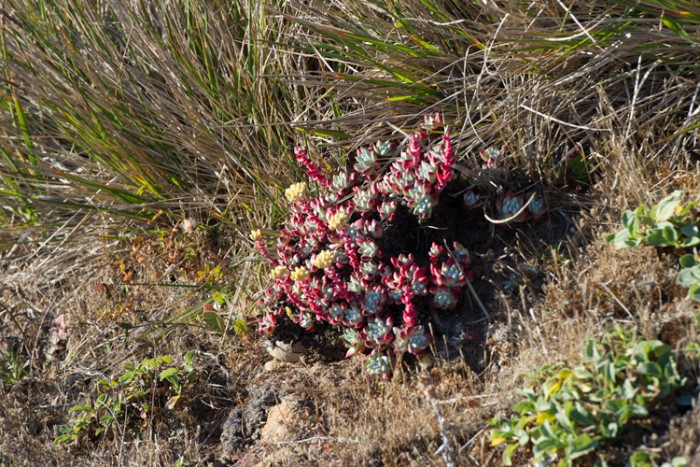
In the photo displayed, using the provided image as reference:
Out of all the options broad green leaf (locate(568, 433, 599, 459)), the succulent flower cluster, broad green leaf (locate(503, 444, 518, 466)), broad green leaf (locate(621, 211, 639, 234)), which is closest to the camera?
broad green leaf (locate(568, 433, 599, 459))

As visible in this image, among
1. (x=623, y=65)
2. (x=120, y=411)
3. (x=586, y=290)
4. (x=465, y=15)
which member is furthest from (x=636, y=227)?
(x=120, y=411)

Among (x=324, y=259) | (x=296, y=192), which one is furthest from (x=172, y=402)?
(x=296, y=192)

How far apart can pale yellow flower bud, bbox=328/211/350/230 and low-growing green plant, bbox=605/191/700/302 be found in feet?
3.30

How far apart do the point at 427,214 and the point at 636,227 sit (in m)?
0.79

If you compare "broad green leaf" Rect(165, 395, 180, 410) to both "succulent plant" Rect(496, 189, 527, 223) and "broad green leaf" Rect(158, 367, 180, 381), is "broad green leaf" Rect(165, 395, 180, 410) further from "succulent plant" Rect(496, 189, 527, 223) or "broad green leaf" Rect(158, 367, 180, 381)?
"succulent plant" Rect(496, 189, 527, 223)

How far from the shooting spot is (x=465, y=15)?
3340 millimetres

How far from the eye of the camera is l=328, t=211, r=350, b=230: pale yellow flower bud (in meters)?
2.96

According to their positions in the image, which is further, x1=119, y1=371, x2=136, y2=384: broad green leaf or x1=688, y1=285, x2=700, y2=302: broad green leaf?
x1=119, y1=371, x2=136, y2=384: broad green leaf

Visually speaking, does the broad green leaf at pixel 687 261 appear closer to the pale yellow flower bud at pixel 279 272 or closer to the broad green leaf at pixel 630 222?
the broad green leaf at pixel 630 222

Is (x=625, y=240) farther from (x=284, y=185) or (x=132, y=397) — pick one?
(x=132, y=397)

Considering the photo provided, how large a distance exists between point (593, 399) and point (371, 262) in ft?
3.61

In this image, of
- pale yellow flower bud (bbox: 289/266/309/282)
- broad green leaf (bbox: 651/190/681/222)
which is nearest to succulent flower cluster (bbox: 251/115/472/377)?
pale yellow flower bud (bbox: 289/266/309/282)

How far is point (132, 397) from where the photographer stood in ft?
10.4

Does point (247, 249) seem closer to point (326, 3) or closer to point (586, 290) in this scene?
point (326, 3)
